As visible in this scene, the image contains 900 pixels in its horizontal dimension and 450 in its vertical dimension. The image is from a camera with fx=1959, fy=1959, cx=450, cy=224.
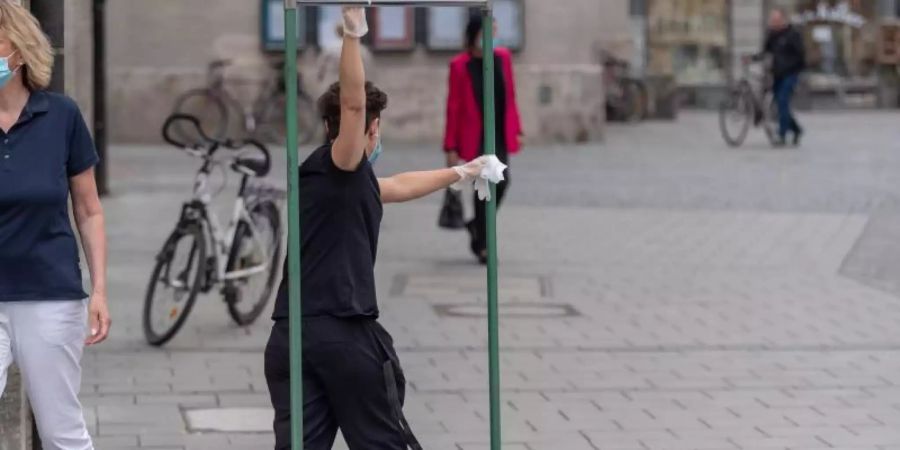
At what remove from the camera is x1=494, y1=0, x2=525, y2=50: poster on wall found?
2394 centimetres

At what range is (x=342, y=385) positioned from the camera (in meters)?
5.18

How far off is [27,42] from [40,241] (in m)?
0.52

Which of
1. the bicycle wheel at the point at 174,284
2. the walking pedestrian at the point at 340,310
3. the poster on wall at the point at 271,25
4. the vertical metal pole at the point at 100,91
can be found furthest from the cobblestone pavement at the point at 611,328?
the poster on wall at the point at 271,25

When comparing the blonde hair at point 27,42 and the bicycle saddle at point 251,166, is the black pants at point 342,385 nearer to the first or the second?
the blonde hair at point 27,42

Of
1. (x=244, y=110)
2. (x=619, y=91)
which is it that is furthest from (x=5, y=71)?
(x=619, y=91)

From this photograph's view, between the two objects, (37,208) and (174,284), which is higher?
(37,208)

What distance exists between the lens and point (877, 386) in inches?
337

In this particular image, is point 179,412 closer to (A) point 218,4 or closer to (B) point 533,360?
(B) point 533,360

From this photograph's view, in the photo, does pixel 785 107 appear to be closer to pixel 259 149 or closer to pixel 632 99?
pixel 632 99

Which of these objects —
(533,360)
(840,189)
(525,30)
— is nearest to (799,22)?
(525,30)

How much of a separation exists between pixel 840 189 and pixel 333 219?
13508 millimetres

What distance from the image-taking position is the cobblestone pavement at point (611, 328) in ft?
25.2

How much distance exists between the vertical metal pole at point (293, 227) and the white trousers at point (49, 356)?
23.2 inches

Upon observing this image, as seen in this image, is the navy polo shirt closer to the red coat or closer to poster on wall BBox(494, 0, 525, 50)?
the red coat
